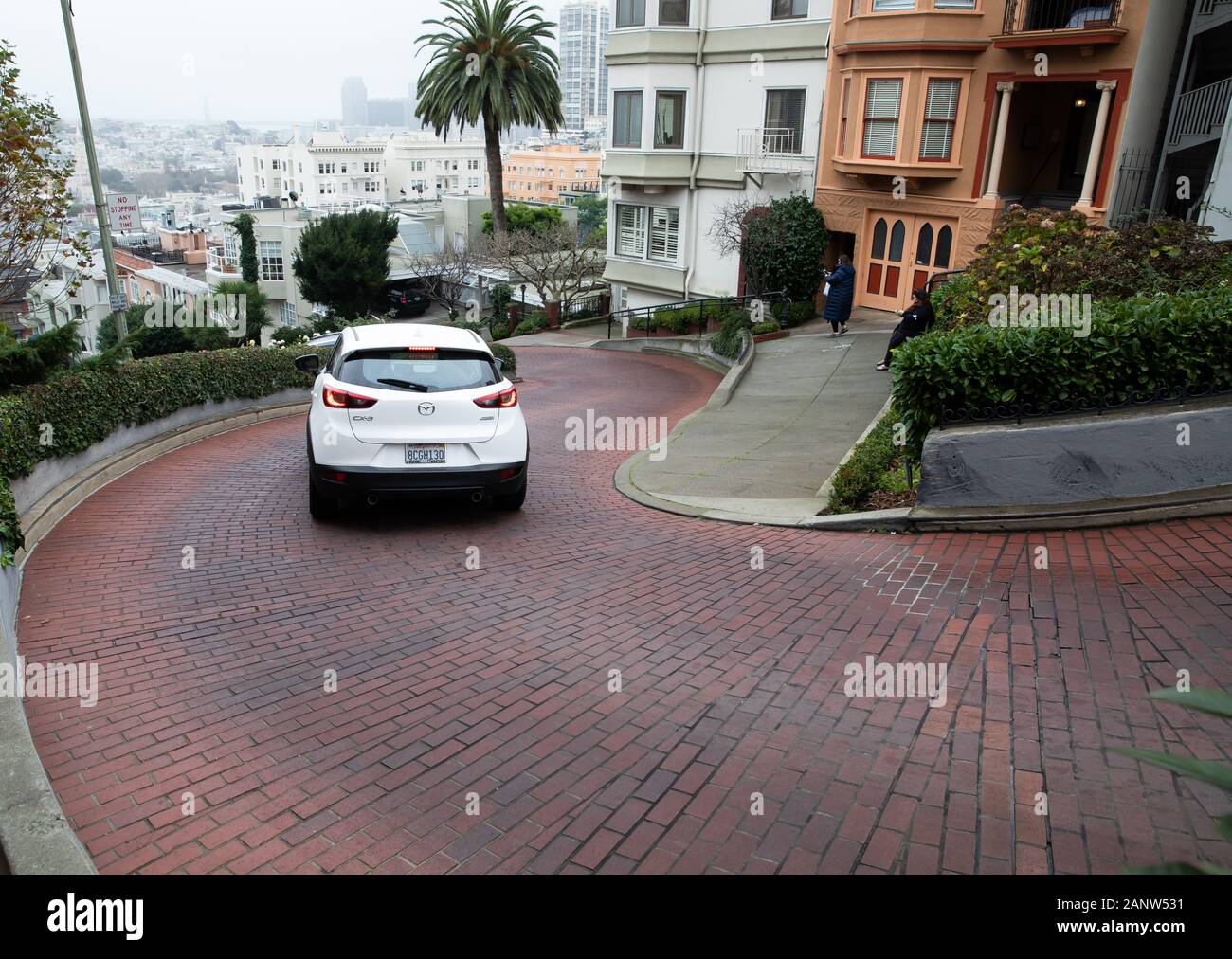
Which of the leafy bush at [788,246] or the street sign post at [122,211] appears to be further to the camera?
the leafy bush at [788,246]

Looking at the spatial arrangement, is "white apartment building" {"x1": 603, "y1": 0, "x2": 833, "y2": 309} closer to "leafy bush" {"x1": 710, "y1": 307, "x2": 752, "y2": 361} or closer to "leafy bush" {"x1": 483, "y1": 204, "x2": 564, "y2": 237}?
"leafy bush" {"x1": 710, "y1": 307, "x2": 752, "y2": 361}

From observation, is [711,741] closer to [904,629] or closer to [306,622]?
[904,629]

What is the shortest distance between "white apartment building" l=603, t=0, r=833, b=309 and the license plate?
2144 cm

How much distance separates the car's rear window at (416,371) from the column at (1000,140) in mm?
18008

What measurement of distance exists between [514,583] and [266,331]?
5823cm

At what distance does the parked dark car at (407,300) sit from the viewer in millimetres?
57719

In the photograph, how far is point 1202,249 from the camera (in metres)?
10.0

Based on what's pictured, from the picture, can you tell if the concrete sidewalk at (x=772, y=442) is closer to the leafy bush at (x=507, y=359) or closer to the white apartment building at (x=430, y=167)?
the leafy bush at (x=507, y=359)

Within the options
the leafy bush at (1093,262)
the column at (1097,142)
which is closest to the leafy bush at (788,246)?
the column at (1097,142)

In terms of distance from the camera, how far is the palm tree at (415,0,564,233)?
38.6 m

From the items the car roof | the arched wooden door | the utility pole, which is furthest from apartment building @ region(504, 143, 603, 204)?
the car roof

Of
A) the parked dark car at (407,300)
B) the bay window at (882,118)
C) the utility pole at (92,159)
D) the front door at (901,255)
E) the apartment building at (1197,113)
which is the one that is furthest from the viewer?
the parked dark car at (407,300)

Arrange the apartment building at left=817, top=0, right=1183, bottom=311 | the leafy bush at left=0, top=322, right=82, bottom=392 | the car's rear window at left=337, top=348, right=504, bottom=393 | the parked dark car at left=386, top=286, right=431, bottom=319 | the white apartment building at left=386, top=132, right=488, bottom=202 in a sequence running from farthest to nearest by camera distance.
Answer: the white apartment building at left=386, top=132, right=488, bottom=202
the parked dark car at left=386, top=286, right=431, bottom=319
the apartment building at left=817, top=0, right=1183, bottom=311
the leafy bush at left=0, top=322, right=82, bottom=392
the car's rear window at left=337, top=348, right=504, bottom=393

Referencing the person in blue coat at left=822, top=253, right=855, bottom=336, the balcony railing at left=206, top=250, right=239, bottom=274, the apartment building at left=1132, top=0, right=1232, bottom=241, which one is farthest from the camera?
the balcony railing at left=206, top=250, right=239, bottom=274
